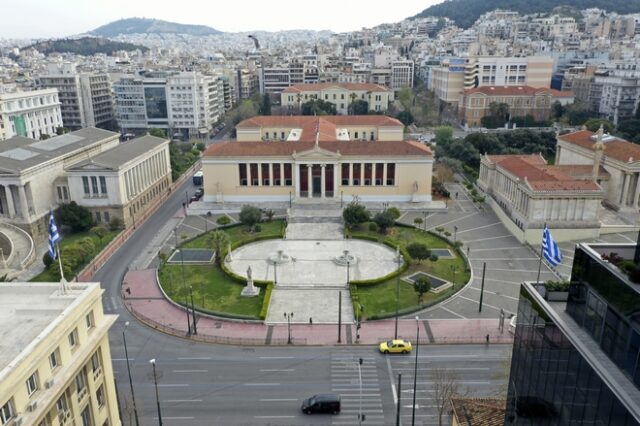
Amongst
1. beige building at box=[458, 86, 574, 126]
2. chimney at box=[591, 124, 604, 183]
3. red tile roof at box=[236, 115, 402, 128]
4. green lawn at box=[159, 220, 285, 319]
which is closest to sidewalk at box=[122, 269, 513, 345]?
green lawn at box=[159, 220, 285, 319]

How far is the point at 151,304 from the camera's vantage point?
161 feet

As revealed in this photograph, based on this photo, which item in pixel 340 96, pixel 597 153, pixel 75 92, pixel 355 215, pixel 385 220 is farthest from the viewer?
pixel 340 96

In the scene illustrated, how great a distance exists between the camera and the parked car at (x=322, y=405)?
1324 inches

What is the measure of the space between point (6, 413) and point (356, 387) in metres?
22.8

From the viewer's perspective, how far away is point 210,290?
51.3 metres

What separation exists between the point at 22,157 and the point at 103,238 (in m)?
18.2

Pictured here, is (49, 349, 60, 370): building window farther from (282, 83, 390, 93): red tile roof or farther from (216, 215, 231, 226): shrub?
(282, 83, 390, 93): red tile roof

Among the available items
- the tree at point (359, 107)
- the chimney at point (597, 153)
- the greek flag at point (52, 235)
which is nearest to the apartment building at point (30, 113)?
the tree at point (359, 107)

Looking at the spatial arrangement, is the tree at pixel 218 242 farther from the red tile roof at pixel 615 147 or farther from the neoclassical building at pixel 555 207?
the red tile roof at pixel 615 147

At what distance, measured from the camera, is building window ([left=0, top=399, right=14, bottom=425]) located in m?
20.6

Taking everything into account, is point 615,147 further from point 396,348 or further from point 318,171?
point 396,348

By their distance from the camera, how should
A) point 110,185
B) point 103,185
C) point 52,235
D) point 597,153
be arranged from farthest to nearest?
point 103,185 < point 110,185 < point 597,153 < point 52,235

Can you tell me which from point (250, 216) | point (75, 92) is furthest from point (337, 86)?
point (250, 216)

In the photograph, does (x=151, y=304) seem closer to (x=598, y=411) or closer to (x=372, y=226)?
(x=372, y=226)
